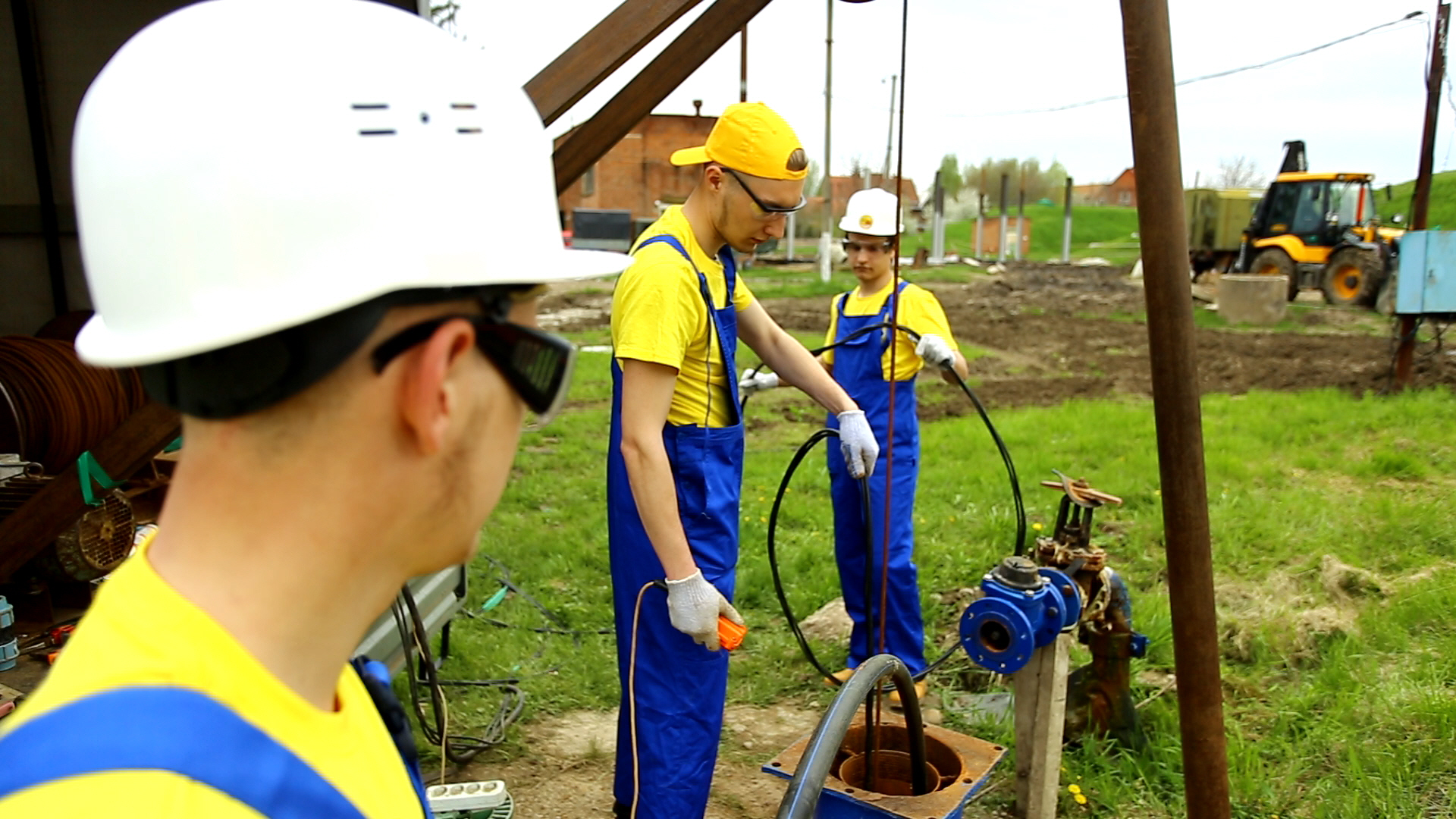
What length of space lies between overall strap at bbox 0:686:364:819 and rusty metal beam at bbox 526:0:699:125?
209 cm

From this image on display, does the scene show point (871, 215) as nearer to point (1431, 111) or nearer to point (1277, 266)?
point (1431, 111)

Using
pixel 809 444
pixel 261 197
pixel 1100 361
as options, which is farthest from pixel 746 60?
pixel 261 197

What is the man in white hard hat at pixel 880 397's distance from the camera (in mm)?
4230

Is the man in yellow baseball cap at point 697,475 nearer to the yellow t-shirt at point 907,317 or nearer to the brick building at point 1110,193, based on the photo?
the yellow t-shirt at point 907,317

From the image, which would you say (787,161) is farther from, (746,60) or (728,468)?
(746,60)

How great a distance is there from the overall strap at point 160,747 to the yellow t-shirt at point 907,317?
3792mm

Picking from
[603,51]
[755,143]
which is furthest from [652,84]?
[755,143]

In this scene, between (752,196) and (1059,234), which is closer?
(752,196)

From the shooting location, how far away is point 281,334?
0.79 metres

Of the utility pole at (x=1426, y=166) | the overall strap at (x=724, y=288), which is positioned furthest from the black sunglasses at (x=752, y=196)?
the utility pole at (x=1426, y=166)

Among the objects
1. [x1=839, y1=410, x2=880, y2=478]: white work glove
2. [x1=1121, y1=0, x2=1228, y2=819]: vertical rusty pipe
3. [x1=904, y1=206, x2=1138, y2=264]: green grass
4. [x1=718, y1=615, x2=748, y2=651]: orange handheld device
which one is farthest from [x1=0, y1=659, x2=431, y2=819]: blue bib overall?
[x1=904, y1=206, x2=1138, y2=264]: green grass

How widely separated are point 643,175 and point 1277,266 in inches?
1027

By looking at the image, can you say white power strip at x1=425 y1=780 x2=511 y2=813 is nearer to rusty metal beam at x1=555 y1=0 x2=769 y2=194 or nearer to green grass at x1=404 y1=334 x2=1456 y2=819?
green grass at x1=404 y1=334 x2=1456 y2=819

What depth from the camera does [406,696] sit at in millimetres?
4172
